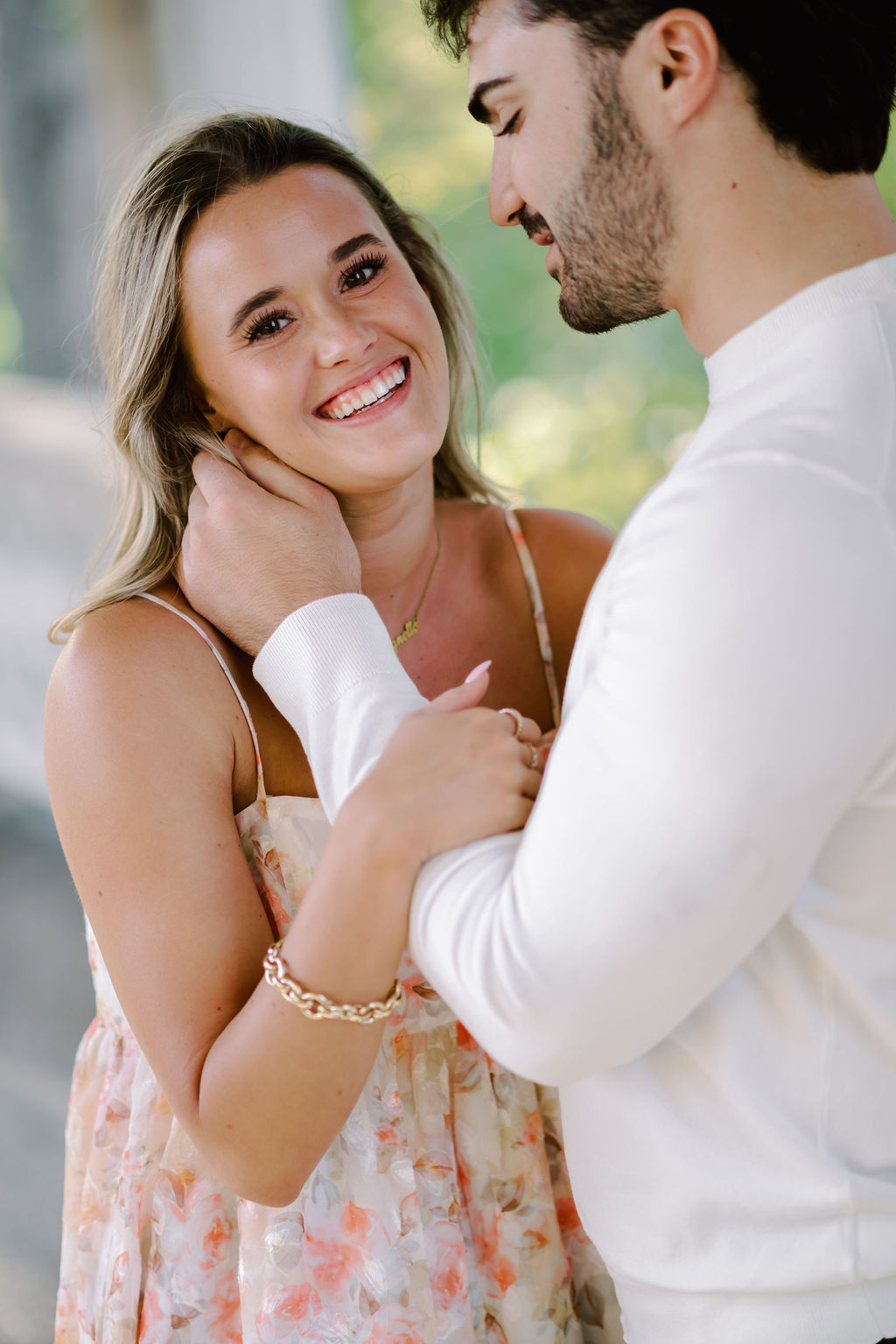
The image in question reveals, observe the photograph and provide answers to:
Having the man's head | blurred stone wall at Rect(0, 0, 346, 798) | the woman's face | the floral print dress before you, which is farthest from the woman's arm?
blurred stone wall at Rect(0, 0, 346, 798)

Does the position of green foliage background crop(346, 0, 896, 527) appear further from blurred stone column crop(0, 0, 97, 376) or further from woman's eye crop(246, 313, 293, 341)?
woman's eye crop(246, 313, 293, 341)

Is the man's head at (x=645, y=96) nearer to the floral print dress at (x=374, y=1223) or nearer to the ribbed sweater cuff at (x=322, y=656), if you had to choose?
the ribbed sweater cuff at (x=322, y=656)

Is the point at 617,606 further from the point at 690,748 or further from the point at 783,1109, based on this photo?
the point at 783,1109

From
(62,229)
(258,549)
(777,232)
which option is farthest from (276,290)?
(62,229)

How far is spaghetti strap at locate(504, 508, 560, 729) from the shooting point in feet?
5.49

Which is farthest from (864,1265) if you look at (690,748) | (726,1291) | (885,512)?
(885,512)

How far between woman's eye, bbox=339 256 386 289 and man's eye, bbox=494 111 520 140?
482 millimetres

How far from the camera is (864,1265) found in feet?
3.00

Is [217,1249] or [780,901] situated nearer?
[780,901]

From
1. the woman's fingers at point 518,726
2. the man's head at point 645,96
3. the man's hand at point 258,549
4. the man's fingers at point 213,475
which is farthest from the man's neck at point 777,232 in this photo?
the man's fingers at point 213,475

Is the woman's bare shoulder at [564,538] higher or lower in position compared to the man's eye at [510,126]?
lower

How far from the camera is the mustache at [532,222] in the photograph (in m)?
1.15

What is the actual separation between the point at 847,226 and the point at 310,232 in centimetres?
75

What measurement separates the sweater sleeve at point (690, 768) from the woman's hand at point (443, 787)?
10 cm
